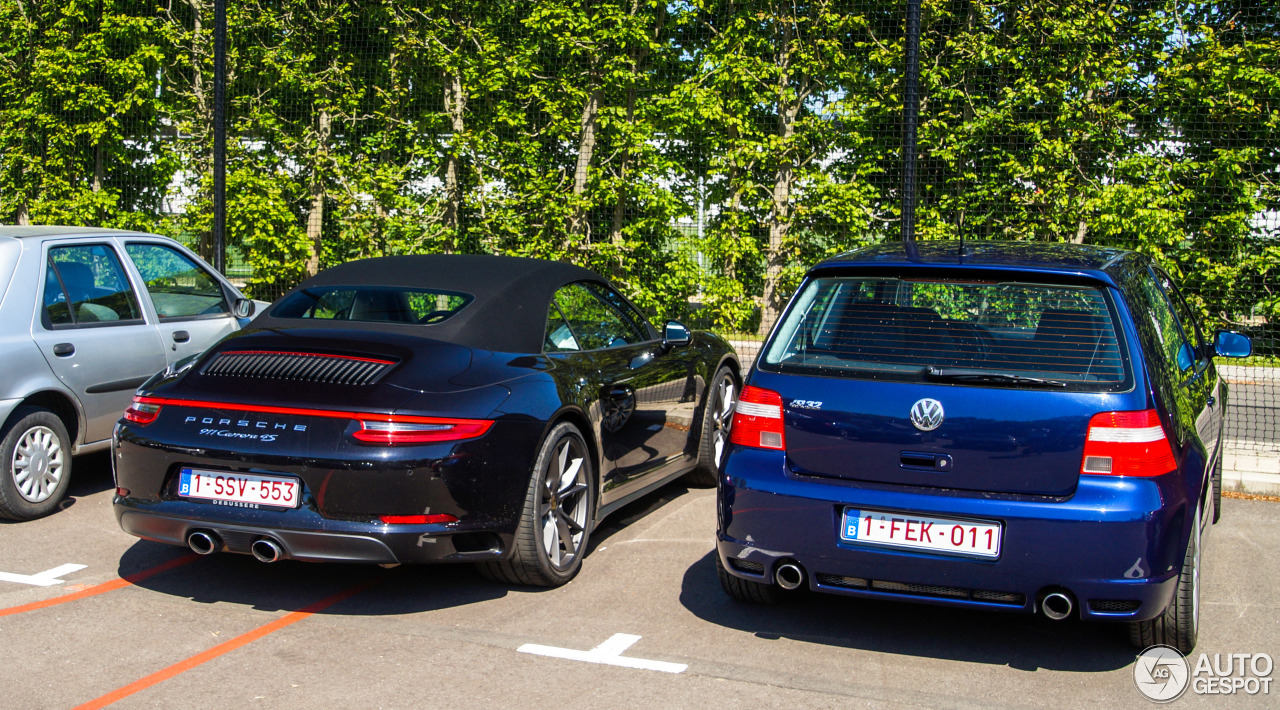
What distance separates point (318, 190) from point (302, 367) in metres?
9.18

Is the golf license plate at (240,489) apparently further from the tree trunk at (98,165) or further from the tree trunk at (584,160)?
the tree trunk at (98,165)

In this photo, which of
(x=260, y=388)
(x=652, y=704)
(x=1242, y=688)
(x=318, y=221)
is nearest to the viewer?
(x=652, y=704)

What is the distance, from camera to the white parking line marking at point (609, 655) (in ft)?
13.0

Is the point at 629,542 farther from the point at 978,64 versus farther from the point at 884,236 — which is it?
the point at 978,64

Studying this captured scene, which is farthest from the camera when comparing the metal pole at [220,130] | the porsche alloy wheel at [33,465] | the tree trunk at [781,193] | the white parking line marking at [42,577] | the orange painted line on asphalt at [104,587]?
the tree trunk at [781,193]

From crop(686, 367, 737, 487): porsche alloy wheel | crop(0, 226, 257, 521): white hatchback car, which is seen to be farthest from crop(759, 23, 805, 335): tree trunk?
crop(0, 226, 257, 521): white hatchback car

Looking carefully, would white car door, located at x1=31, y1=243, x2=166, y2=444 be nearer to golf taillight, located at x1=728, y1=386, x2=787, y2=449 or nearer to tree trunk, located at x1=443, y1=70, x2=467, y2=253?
golf taillight, located at x1=728, y1=386, x2=787, y2=449

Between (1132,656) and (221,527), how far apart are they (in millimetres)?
3456

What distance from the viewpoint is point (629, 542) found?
18.9 feet

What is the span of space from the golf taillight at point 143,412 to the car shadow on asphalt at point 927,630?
233 cm

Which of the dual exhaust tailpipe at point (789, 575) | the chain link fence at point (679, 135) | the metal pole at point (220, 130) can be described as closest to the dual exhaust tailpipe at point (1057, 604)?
the dual exhaust tailpipe at point (789, 575)

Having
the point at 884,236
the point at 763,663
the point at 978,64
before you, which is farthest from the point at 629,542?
the point at 978,64

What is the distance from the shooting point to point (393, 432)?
4.24m

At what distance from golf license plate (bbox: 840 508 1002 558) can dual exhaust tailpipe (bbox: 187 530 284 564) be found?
2.13m
